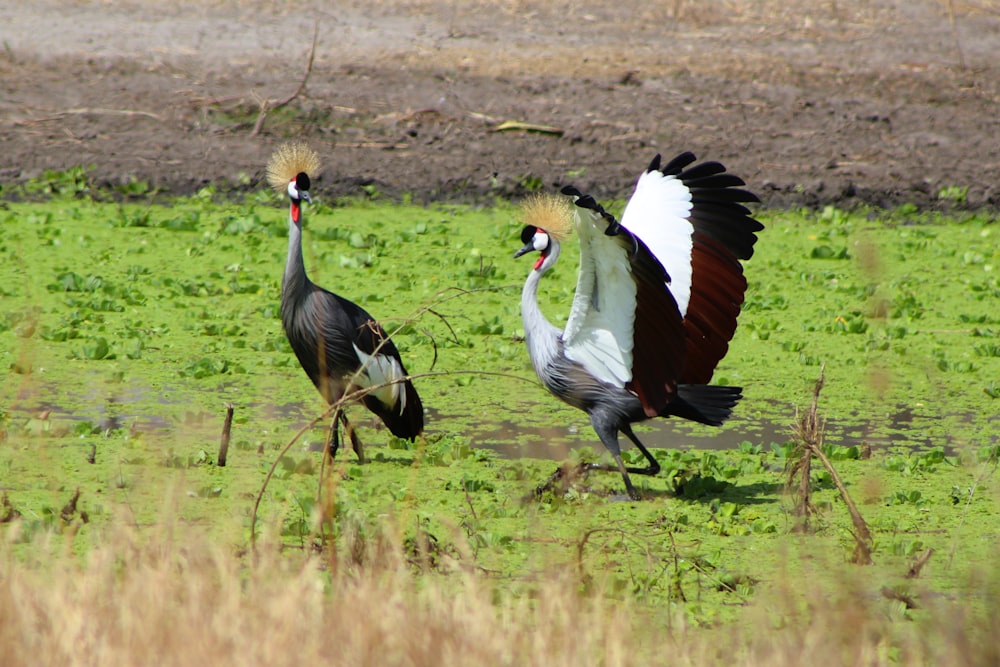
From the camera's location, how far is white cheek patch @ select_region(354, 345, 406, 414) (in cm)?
634

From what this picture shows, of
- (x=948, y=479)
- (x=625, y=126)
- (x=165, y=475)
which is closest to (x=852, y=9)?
(x=625, y=126)

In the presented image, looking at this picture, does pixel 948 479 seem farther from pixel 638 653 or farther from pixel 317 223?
pixel 317 223

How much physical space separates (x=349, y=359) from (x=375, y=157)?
6354 millimetres

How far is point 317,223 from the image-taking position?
1095cm

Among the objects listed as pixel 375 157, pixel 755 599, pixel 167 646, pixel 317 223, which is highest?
pixel 375 157

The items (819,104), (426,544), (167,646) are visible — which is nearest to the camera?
(167,646)

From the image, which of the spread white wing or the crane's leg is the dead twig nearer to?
the spread white wing

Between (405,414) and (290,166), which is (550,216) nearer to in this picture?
(405,414)

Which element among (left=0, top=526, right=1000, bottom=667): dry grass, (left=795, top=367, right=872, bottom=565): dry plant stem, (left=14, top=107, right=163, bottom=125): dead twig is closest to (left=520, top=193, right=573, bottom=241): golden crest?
(left=795, top=367, right=872, bottom=565): dry plant stem

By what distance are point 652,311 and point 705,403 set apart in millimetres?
609

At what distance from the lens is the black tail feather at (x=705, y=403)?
6.03 meters

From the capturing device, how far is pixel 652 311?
566 centimetres

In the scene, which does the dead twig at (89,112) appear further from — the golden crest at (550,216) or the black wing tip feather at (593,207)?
the black wing tip feather at (593,207)


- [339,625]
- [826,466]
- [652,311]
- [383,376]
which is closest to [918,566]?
[826,466]
